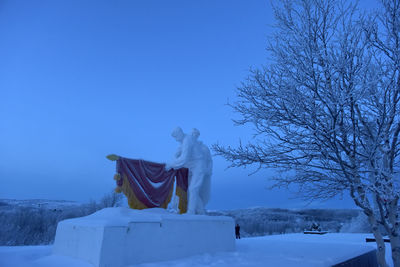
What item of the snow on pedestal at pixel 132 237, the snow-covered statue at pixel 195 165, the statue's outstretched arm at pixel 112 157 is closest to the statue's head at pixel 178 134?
the snow-covered statue at pixel 195 165

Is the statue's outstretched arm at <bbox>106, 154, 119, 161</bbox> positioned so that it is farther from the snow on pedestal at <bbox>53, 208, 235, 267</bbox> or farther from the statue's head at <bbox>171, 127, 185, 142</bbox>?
the statue's head at <bbox>171, 127, 185, 142</bbox>

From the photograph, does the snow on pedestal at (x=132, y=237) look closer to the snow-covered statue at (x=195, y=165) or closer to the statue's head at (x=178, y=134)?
the snow-covered statue at (x=195, y=165)

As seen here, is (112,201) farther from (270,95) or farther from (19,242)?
(270,95)

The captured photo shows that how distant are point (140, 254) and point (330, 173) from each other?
385 cm

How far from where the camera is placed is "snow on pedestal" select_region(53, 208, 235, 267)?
5035 mm

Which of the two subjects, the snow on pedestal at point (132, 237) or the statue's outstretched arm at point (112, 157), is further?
the statue's outstretched arm at point (112, 157)

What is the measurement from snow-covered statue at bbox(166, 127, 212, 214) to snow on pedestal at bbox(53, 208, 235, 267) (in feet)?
1.85

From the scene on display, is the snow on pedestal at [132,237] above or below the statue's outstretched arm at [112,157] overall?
below

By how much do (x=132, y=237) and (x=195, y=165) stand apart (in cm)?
274

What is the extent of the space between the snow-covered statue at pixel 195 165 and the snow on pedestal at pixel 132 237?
22.2 inches

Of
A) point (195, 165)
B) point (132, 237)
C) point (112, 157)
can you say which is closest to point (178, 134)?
point (195, 165)

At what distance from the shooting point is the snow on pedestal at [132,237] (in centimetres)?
504

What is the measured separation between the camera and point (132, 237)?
5.42m

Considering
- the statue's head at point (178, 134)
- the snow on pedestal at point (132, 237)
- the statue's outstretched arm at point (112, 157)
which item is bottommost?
the snow on pedestal at point (132, 237)
